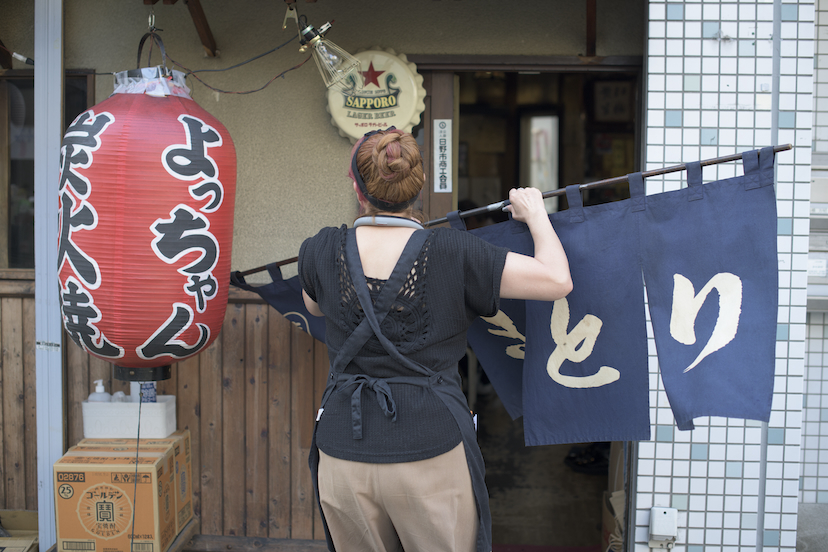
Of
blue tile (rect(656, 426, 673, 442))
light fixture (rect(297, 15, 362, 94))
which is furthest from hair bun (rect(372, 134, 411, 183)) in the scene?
blue tile (rect(656, 426, 673, 442))

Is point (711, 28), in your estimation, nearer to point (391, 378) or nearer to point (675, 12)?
point (675, 12)

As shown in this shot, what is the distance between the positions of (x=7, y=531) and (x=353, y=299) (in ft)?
13.2

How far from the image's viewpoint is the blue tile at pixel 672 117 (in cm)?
364

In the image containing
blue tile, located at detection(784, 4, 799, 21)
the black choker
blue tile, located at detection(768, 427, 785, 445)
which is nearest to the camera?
the black choker

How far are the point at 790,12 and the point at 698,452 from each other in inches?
110

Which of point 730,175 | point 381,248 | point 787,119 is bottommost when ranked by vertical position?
point 381,248

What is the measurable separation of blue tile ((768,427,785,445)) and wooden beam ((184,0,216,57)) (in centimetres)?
456

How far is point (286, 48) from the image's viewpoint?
4.27 meters

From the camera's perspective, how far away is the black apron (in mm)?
2199

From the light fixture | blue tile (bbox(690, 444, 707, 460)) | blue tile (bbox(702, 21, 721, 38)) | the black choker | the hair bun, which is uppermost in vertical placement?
blue tile (bbox(702, 21, 721, 38))

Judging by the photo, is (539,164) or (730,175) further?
(539,164)

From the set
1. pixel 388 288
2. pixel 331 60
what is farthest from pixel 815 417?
pixel 331 60

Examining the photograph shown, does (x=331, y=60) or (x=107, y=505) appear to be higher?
(x=331, y=60)

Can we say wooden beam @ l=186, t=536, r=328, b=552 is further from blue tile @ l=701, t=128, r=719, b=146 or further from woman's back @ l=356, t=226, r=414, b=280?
blue tile @ l=701, t=128, r=719, b=146
